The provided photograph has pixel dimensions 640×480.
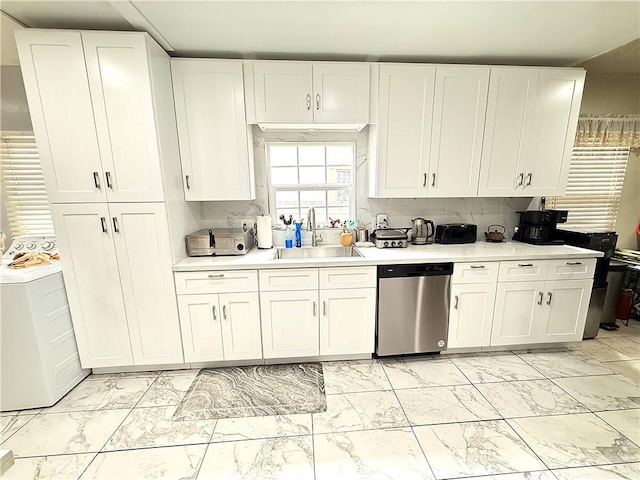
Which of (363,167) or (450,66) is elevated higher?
(450,66)

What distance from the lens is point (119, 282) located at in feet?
6.60

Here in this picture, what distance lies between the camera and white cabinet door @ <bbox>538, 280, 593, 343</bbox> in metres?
2.31

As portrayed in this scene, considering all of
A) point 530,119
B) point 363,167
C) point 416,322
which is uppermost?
point 530,119

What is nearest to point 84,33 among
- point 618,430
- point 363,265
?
point 363,265

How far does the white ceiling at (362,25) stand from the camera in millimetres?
1599

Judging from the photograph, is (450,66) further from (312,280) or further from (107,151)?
(107,151)

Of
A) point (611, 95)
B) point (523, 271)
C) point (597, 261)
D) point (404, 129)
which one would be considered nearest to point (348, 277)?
Result: point (404, 129)

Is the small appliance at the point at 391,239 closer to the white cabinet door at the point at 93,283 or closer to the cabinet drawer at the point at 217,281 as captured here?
the cabinet drawer at the point at 217,281

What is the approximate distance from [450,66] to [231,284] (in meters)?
2.53

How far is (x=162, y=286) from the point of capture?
2.05 metres

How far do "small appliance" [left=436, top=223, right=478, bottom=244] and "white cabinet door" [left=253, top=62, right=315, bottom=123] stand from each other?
1.61 metres

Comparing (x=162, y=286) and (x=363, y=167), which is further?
(x=363, y=167)

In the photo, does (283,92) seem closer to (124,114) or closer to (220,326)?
(124,114)

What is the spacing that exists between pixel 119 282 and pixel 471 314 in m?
2.86
